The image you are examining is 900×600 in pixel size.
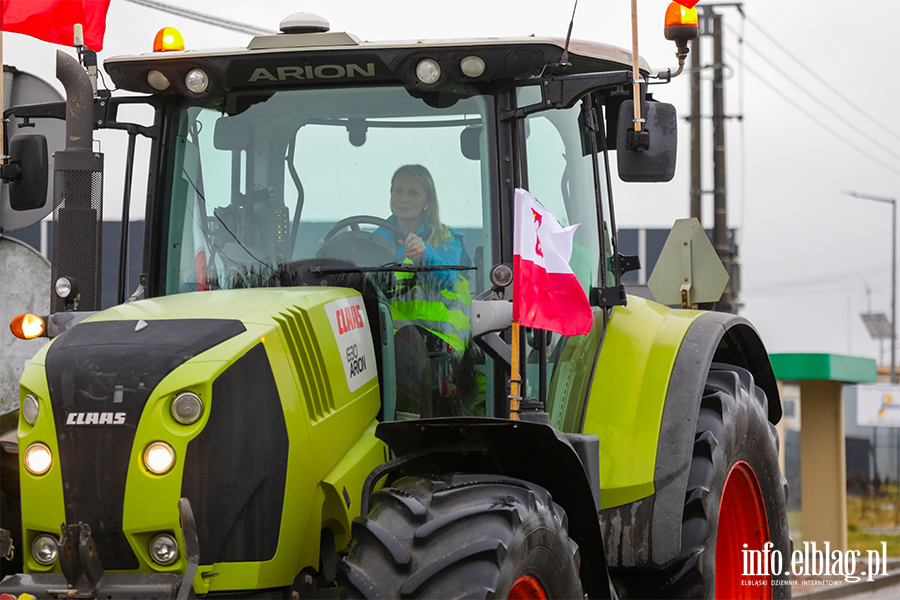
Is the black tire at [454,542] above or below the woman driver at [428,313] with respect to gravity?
below

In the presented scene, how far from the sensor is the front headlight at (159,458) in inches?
130

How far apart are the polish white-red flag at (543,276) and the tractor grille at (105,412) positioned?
44.3 inches

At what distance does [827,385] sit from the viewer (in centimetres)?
Answer: 1509

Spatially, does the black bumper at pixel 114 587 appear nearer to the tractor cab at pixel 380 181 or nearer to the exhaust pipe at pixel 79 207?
the tractor cab at pixel 380 181

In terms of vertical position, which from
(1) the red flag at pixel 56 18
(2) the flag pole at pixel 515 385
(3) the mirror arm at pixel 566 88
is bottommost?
(2) the flag pole at pixel 515 385

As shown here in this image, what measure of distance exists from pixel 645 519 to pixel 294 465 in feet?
5.49

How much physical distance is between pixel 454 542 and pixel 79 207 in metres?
2.24

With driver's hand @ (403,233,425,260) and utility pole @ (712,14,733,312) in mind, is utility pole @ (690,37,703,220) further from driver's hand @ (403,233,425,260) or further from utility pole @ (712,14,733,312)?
driver's hand @ (403,233,425,260)

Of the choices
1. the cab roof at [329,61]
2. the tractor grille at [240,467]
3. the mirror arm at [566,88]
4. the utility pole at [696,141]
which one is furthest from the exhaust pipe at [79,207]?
the utility pole at [696,141]

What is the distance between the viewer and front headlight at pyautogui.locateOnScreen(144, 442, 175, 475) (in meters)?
3.30

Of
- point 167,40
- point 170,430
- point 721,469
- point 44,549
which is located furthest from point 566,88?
point 44,549

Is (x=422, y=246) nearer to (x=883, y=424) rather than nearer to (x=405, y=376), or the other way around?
(x=405, y=376)

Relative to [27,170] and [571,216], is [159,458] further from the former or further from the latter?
[571,216]

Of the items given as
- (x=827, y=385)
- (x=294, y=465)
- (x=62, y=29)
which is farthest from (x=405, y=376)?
(x=827, y=385)
